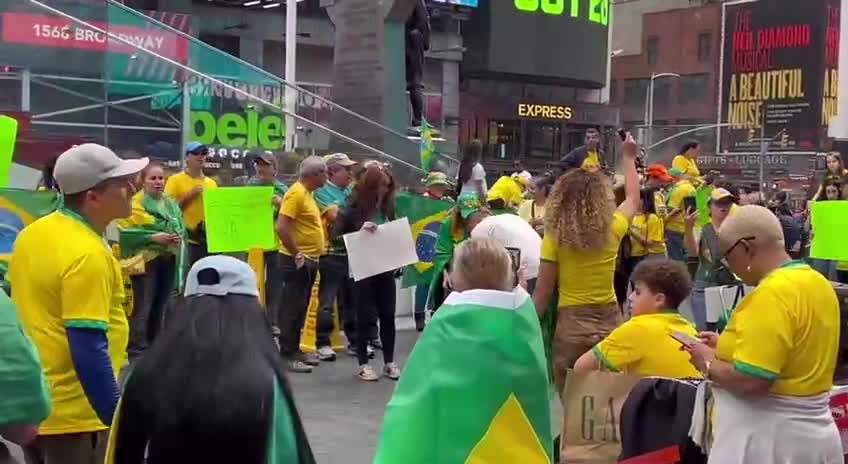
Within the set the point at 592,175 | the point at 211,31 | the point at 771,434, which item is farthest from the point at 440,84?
the point at 771,434

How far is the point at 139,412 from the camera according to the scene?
282 centimetres

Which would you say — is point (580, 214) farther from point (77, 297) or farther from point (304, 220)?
point (304, 220)

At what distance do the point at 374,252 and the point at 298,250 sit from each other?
2.72ft

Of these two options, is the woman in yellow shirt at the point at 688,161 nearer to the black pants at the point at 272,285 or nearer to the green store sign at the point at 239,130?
the green store sign at the point at 239,130

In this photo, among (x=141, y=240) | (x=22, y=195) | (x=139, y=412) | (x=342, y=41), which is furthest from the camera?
(x=342, y=41)

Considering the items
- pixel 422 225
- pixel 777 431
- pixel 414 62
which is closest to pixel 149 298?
pixel 422 225

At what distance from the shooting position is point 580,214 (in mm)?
6570

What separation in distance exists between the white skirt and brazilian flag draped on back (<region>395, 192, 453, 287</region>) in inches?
310

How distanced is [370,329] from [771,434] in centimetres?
589

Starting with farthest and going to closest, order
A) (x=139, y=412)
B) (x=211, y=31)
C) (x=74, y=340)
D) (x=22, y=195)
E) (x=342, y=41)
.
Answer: (x=211, y=31), (x=342, y=41), (x=22, y=195), (x=74, y=340), (x=139, y=412)

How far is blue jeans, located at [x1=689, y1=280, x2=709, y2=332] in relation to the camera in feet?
34.6

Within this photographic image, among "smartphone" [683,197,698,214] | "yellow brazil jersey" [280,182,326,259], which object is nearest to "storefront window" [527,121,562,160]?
"smartphone" [683,197,698,214]

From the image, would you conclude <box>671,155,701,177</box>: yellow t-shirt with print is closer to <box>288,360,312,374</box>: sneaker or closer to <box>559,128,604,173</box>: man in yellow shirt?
<box>559,128,604,173</box>: man in yellow shirt

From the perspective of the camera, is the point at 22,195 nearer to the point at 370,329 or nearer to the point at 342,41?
the point at 370,329
